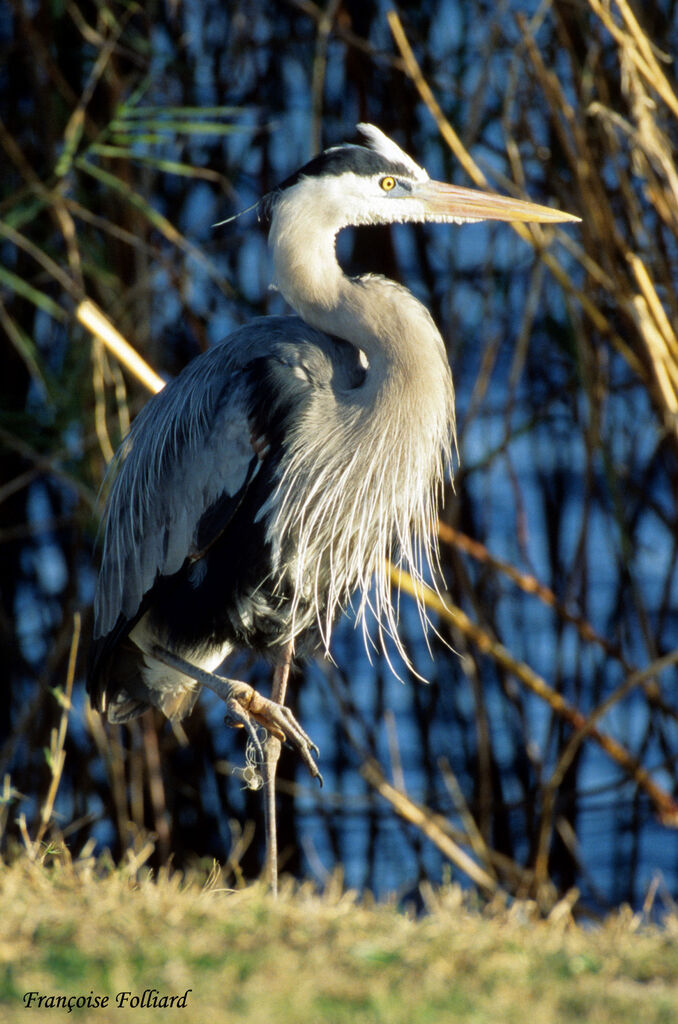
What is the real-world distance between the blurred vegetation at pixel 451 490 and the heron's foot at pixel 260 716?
1252mm

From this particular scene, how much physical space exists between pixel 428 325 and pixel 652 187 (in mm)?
639

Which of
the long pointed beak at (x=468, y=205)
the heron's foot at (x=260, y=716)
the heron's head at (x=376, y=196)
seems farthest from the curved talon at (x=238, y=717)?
the long pointed beak at (x=468, y=205)

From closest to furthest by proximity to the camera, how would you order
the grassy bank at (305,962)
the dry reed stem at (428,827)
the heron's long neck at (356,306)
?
the grassy bank at (305,962)
the heron's long neck at (356,306)
the dry reed stem at (428,827)

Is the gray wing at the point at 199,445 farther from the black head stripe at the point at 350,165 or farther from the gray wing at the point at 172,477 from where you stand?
the black head stripe at the point at 350,165

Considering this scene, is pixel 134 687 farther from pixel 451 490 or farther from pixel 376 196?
pixel 451 490

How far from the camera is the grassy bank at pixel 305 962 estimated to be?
58.5 inches

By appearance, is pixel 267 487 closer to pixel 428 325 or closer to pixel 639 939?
pixel 428 325

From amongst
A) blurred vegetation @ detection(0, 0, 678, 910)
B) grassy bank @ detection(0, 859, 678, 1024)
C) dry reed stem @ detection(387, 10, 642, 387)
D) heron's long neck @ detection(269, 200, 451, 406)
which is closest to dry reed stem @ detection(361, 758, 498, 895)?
blurred vegetation @ detection(0, 0, 678, 910)

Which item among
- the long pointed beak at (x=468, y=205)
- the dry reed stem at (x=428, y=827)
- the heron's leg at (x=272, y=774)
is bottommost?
the dry reed stem at (x=428, y=827)

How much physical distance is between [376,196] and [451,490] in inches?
68.7

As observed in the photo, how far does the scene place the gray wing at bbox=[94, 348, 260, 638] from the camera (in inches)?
118

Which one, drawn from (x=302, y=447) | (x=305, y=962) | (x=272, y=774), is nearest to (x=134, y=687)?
(x=272, y=774)

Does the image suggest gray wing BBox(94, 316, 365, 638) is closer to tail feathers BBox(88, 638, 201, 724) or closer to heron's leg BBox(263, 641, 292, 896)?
tail feathers BBox(88, 638, 201, 724)

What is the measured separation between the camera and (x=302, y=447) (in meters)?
2.95
